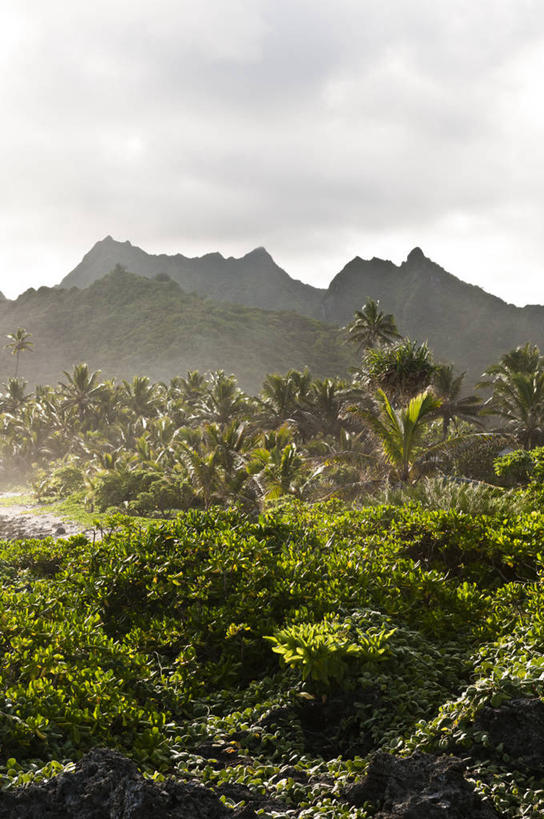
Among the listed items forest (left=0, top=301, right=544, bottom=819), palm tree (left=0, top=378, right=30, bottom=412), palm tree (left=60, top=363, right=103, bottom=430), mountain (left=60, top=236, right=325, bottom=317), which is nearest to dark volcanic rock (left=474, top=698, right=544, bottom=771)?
forest (left=0, top=301, right=544, bottom=819)

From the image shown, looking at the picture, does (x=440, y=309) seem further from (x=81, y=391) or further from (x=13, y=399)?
(x=13, y=399)

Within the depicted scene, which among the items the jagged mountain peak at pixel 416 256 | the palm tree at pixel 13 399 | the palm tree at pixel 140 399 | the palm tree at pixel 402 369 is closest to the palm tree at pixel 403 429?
the palm tree at pixel 402 369

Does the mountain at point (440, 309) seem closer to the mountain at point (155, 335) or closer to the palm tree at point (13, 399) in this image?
the mountain at point (155, 335)

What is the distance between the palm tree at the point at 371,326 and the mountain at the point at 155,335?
5532cm

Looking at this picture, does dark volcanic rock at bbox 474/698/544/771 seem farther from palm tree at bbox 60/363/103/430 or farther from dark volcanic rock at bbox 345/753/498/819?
palm tree at bbox 60/363/103/430

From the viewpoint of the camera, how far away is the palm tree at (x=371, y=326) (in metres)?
45.0

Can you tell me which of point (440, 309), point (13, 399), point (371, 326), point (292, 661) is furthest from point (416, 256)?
point (292, 661)

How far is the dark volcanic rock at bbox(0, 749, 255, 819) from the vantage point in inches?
126

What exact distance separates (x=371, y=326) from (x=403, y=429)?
30.8 meters

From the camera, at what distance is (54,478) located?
39.6m

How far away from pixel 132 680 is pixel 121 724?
82 centimetres

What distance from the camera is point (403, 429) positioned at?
51.9 ft

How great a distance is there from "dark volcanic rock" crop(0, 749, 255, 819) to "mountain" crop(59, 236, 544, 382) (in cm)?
9645

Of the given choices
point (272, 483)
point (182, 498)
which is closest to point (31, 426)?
point (182, 498)
